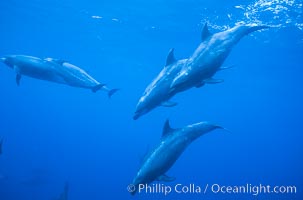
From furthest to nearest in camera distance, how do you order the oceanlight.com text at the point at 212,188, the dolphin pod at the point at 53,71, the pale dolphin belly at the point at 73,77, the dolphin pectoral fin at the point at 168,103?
the pale dolphin belly at the point at 73,77
the dolphin pod at the point at 53,71
the oceanlight.com text at the point at 212,188
the dolphin pectoral fin at the point at 168,103

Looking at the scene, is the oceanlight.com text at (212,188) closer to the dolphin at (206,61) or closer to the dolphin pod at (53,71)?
the dolphin at (206,61)

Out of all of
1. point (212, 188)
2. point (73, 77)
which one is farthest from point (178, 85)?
point (212, 188)

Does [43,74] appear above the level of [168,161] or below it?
above

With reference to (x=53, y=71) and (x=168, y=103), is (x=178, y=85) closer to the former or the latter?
(x=168, y=103)

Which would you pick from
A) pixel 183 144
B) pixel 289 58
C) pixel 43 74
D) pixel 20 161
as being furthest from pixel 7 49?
pixel 183 144

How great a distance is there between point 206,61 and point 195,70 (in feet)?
0.96

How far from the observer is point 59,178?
40875 millimetres

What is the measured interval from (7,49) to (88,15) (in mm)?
31375

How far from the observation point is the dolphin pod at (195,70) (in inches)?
189

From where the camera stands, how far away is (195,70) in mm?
4762

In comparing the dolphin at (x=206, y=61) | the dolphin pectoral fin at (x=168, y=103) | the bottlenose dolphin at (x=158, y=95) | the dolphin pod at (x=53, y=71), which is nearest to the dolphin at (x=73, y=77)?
the dolphin pod at (x=53, y=71)

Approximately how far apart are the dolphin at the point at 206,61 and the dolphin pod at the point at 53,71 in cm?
396

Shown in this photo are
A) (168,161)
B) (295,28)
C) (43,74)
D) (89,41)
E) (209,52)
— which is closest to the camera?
(209,52)

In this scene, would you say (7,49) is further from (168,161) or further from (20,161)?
(168,161)
